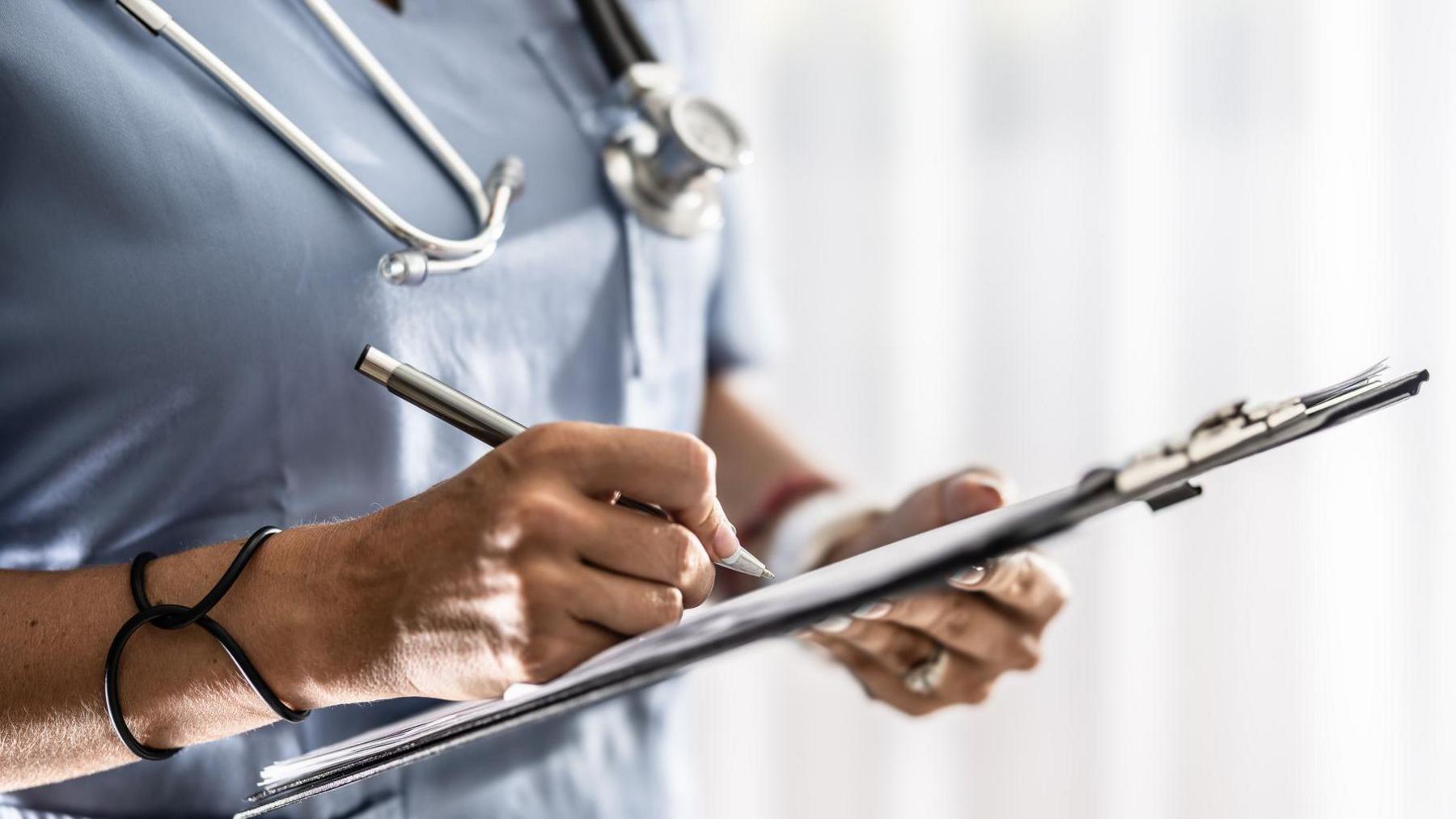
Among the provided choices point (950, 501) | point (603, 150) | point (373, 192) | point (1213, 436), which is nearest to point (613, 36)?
point (603, 150)

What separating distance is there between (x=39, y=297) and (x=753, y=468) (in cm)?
45

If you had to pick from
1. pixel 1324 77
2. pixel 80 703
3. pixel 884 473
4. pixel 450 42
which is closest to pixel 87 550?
pixel 80 703

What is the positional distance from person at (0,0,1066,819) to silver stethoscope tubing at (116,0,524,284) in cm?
1

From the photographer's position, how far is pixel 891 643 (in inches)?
21.7

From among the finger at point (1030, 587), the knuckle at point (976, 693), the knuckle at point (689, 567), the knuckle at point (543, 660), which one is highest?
the finger at point (1030, 587)

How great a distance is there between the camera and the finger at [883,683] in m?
0.57

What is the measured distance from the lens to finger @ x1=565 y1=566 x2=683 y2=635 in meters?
0.34

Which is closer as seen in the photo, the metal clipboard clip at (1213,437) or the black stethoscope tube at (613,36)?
the metal clipboard clip at (1213,437)

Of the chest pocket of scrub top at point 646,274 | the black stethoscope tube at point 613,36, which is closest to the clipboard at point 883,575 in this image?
the chest pocket of scrub top at point 646,274

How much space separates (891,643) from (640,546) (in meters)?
0.25

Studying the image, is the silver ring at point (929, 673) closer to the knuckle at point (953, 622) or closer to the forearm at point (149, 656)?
the knuckle at point (953, 622)

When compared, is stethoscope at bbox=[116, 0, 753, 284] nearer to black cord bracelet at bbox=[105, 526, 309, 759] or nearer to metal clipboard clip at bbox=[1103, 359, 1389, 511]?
black cord bracelet at bbox=[105, 526, 309, 759]

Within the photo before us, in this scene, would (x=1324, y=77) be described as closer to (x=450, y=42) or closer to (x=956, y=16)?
(x=956, y=16)

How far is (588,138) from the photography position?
0.62 meters
